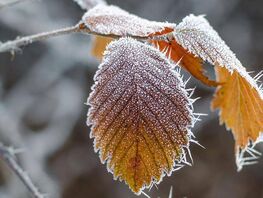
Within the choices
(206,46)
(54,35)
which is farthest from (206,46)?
(54,35)

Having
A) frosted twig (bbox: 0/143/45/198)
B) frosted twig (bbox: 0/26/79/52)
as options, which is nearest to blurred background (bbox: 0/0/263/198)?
frosted twig (bbox: 0/143/45/198)

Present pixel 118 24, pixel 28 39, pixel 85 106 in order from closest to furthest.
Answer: pixel 118 24, pixel 28 39, pixel 85 106

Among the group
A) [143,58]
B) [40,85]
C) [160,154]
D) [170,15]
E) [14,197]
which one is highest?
[170,15]

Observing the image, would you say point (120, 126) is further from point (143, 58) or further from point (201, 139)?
point (201, 139)

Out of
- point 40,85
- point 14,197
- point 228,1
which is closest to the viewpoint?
point 14,197

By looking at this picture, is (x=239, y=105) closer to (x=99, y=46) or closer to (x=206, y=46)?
(x=206, y=46)

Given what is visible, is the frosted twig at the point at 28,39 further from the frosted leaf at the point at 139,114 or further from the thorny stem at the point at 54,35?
the frosted leaf at the point at 139,114

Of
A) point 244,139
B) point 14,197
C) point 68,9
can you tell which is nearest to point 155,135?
point 244,139

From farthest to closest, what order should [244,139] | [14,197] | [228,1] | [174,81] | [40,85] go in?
[228,1], [40,85], [14,197], [244,139], [174,81]
